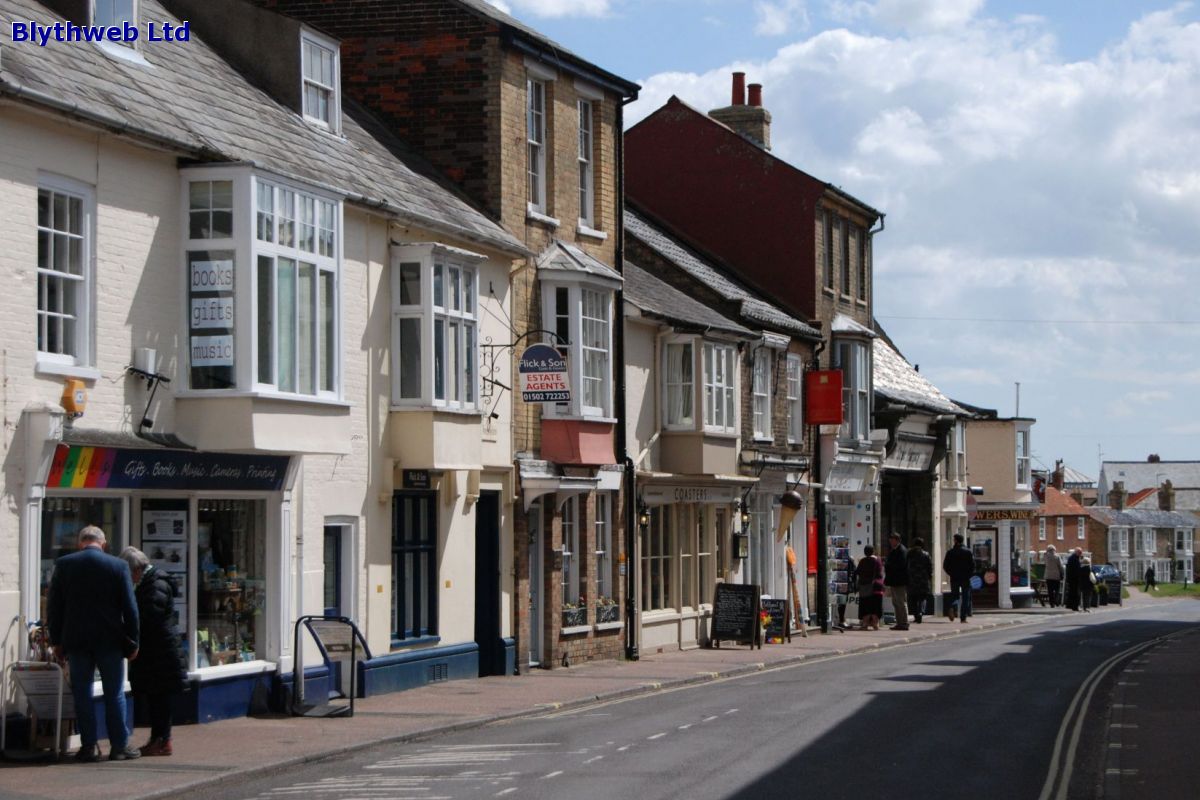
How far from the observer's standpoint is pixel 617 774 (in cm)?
1384

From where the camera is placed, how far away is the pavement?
13680 millimetres

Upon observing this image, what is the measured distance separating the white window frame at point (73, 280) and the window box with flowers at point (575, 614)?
1191 centimetres

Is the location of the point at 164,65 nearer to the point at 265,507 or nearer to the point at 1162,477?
the point at 265,507

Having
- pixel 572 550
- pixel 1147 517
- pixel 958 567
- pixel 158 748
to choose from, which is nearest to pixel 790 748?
pixel 158 748

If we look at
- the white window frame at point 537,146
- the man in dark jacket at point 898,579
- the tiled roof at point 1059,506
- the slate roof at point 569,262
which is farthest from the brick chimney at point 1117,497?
the white window frame at point 537,146

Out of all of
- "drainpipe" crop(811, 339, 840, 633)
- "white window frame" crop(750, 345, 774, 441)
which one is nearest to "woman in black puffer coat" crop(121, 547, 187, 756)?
"white window frame" crop(750, 345, 774, 441)

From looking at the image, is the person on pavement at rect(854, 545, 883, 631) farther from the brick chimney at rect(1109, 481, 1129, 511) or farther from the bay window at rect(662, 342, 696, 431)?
the brick chimney at rect(1109, 481, 1129, 511)

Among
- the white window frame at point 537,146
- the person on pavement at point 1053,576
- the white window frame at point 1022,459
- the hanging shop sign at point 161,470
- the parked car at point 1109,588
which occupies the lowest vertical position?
the parked car at point 1109,588

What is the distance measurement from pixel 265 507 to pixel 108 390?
3.22 m

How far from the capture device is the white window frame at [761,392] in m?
34.6

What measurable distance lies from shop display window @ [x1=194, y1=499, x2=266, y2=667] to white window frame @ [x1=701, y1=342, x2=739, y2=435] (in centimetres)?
1310

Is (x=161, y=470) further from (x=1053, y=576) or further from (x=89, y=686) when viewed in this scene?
(x=1053, y=576)

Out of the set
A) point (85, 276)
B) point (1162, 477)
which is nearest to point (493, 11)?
point (85, 276)

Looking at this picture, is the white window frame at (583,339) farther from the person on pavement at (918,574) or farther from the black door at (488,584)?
the person on pavement at (918,574)
